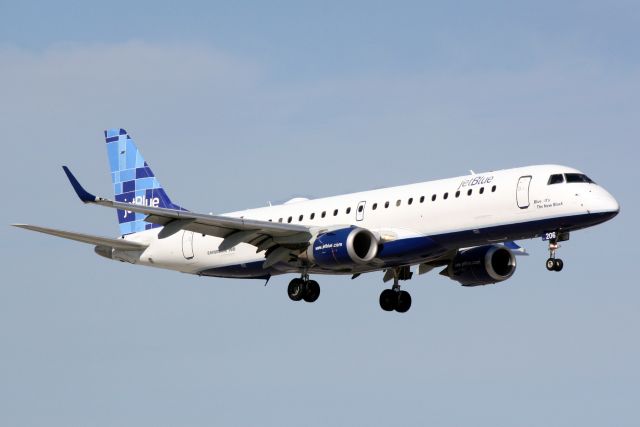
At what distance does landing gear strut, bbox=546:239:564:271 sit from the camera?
5038 cm

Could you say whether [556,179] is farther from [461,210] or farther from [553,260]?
[461,210]

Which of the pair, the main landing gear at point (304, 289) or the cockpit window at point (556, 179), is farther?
the main landing gear at point (304, 289)

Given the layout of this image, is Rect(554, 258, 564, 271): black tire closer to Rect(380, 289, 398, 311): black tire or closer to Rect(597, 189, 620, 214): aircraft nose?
Rect(597, 189, 620, 214): aircraft nose

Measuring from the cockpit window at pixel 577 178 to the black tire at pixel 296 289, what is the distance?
11202 millimetres

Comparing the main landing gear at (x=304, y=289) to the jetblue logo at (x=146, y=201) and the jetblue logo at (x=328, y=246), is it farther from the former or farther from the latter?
the jetblue logo at (x=146, y=201)

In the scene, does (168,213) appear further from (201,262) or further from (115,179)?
(115,179)

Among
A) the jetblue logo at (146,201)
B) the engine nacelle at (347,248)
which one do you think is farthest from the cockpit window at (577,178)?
the jetblue logo at (146,201)

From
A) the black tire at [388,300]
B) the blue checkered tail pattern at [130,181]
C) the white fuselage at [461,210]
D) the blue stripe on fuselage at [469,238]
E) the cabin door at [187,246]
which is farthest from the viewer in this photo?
the blue checkered tail pattern at [130,181]

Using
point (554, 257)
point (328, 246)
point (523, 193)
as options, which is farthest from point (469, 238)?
point (328, 246)

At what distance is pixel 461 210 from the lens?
51469 mm

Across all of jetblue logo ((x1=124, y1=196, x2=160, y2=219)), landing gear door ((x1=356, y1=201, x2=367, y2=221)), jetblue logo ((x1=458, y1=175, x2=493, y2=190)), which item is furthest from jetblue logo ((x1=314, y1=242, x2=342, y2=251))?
jetblue logo ((x1=124, y1=196, x2=160, y2=219))

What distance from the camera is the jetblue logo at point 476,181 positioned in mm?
51659

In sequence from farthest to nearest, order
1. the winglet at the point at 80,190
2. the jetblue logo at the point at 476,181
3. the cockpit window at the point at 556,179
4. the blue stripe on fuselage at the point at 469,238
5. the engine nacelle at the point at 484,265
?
the engine nacelle at the point at 484,265 < the jetblue logo at the point at 476,181 < the cockpit window at the point at 556,179 < the blue stripe on fuselage at the point at 469,238 < the winglet at the point at 80,190

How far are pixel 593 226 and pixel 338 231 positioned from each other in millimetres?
9093
